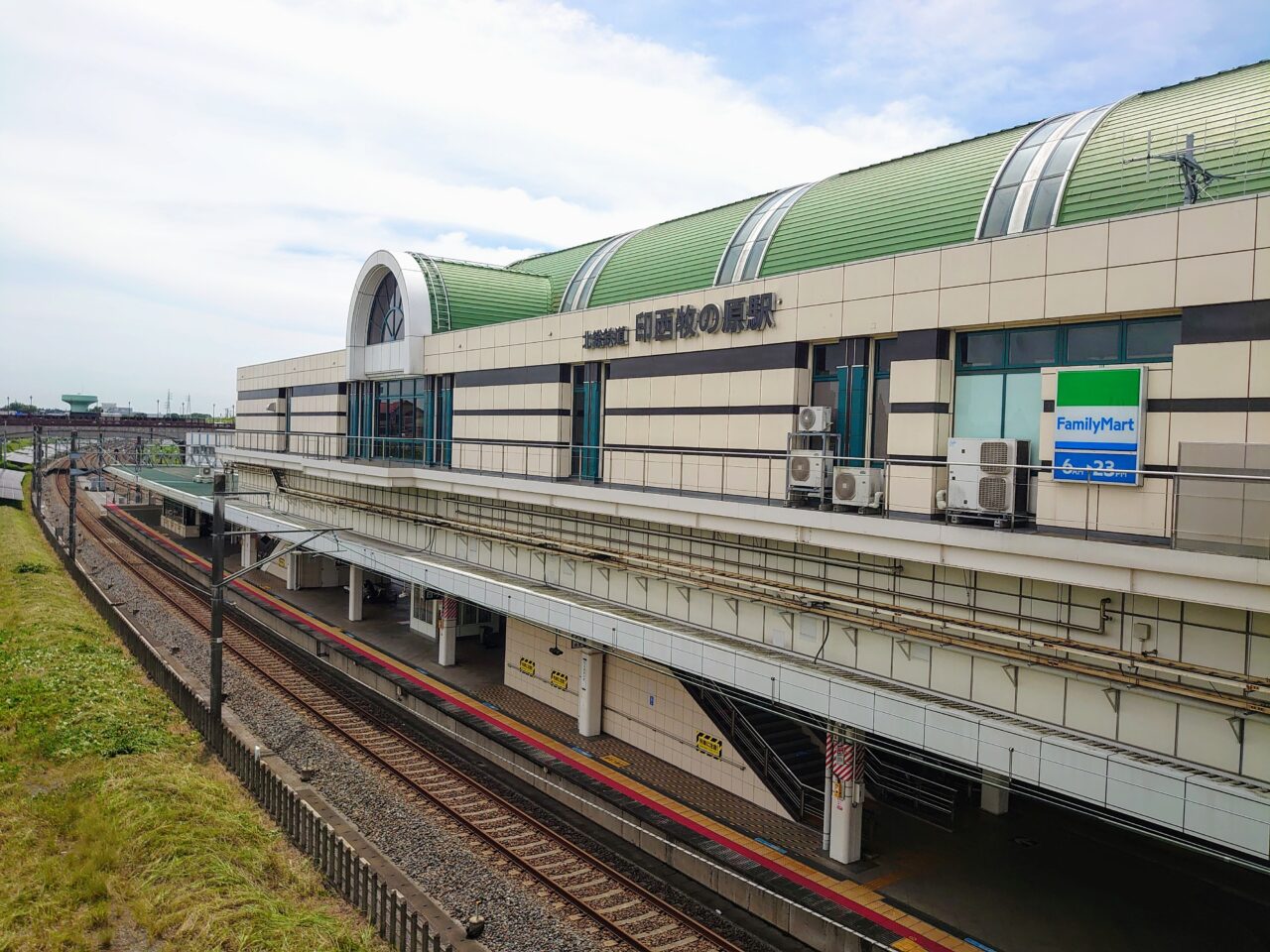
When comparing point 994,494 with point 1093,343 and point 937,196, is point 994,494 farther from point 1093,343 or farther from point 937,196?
point 937,196

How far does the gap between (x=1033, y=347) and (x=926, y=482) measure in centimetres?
279

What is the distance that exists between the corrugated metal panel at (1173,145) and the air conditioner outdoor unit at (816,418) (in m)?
A: 5.54

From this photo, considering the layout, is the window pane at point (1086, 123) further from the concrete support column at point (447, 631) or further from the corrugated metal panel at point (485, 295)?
the concrete support column at point (447, 631)

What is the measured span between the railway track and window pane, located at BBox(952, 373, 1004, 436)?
9.50 m

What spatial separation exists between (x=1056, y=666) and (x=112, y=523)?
70375 mm

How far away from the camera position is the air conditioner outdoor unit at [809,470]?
16547 millimetres

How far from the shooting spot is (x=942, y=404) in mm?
15484

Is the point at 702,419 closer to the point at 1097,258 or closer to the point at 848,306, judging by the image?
the point at 848,306

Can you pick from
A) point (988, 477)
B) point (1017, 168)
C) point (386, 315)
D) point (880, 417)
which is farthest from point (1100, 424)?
point (386, 315)

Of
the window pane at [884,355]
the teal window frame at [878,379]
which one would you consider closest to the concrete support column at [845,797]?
the teal window frame at [878,379]

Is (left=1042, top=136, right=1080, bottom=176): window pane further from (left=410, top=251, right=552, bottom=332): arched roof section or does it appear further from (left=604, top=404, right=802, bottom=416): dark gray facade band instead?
(left=410, top=251, right=552, bottom=332): arched roof section

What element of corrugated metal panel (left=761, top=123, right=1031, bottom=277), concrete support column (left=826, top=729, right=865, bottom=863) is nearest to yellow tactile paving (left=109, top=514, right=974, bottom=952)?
concrete support column (left=826, top=729, right=865, bottom=863)

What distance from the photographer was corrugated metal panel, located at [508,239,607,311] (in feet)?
106

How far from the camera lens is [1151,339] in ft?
42.5
